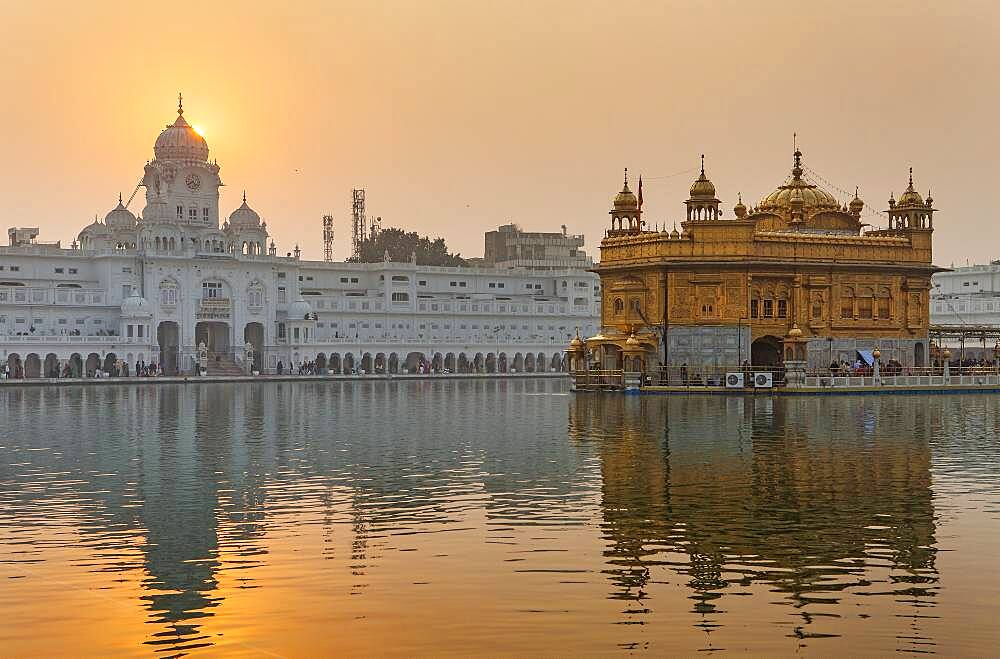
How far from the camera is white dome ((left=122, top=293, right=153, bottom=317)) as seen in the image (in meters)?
114

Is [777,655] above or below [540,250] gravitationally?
below

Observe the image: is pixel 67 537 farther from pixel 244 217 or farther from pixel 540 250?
pixel 540 250

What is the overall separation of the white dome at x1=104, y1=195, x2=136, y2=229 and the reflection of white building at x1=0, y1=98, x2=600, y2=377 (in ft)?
0.49

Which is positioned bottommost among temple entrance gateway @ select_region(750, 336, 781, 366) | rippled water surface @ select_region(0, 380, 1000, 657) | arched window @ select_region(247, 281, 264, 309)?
rippled water surface @ select_region(0, 380, 1000, 657)

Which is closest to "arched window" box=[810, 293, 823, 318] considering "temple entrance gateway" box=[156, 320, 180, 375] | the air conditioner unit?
the air conditioner unit

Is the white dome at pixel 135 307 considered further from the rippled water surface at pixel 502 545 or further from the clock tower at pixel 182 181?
the rippled water surface at pixel 502 545

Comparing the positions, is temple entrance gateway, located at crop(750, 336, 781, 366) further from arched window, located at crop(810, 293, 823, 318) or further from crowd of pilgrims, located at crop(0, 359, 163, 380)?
crowd of pilgrims, located at crop(0, 359, 163, 380)

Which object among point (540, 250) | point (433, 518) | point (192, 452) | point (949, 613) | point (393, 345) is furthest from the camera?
point (540, 250)

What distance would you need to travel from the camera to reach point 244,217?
13138 centimetres

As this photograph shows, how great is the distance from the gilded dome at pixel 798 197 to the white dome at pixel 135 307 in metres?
53.3

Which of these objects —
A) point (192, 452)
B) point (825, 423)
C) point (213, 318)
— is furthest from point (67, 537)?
point (213, 318)

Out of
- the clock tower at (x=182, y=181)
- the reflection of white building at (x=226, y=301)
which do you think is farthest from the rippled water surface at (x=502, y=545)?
the clock tower at (x=182, y=181)

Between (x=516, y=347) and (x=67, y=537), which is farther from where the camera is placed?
(x=516, y=347)

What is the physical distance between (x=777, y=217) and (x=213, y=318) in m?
56.5
